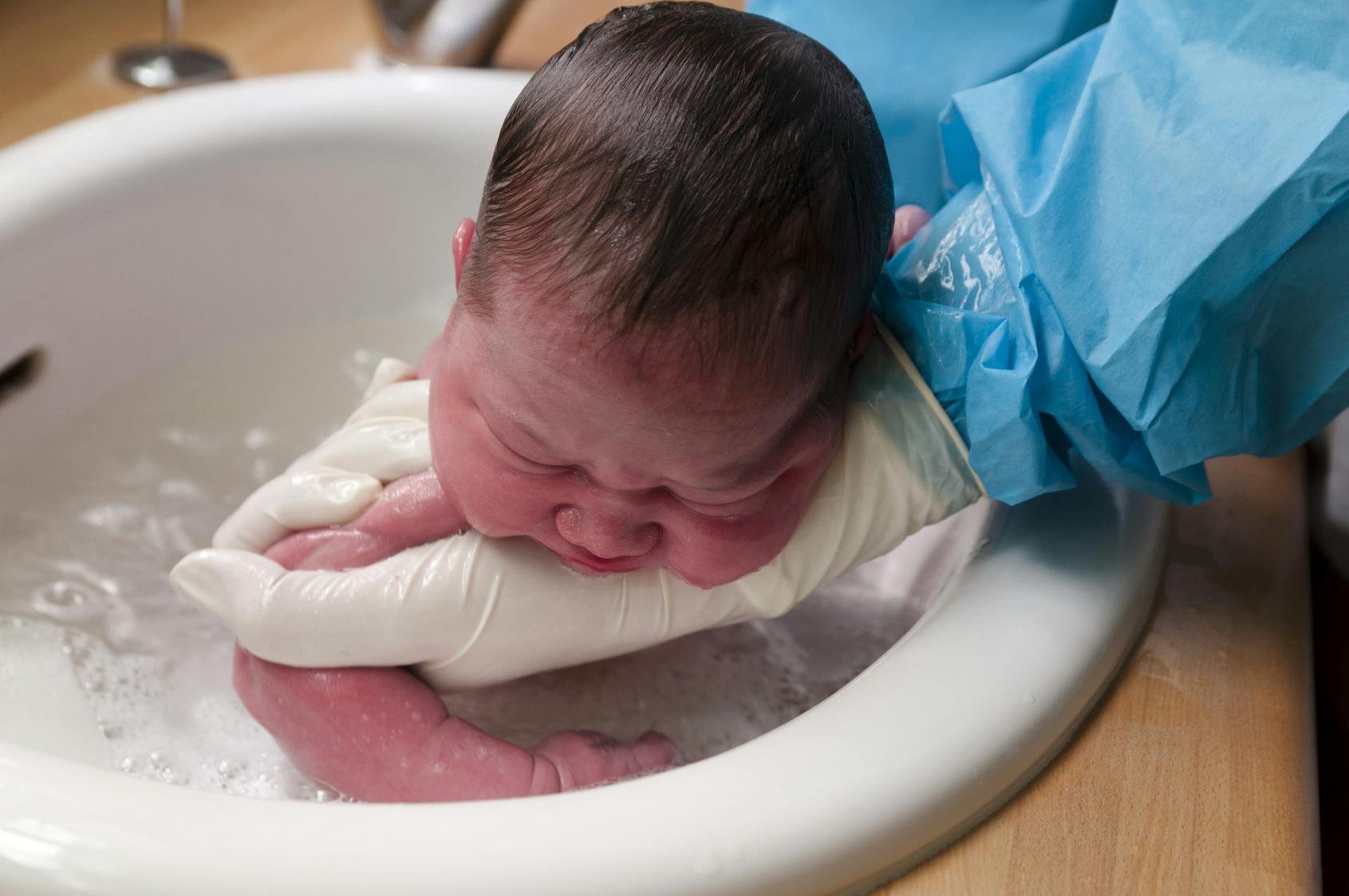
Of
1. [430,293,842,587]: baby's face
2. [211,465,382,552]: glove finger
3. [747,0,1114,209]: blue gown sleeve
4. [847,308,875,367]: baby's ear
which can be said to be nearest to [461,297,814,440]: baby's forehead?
[430,293,842,587]: baby's face

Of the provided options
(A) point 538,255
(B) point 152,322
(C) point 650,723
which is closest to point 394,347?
(B) point 152,322

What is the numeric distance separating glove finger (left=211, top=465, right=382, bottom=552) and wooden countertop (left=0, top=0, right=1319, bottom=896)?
41 cm

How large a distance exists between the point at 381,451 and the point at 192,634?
0.86 feet

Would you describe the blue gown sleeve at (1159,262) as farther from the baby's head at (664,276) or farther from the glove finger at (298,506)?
the glove finger at (298,506)

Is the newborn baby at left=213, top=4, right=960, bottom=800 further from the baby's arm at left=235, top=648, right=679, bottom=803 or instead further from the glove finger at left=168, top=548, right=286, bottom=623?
the glove finger at left=168, top=548, right=286, bottom=623

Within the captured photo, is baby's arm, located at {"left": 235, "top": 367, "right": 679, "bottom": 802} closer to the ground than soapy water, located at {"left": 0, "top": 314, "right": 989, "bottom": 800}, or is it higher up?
higher up

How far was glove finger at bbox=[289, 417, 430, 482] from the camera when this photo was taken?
81cm

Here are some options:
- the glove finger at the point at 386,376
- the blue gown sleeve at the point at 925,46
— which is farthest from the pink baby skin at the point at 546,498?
the blue gown sleeve at the point at 925,46

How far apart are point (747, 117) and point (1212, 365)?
288mm

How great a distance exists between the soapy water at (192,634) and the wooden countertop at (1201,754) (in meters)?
0.14

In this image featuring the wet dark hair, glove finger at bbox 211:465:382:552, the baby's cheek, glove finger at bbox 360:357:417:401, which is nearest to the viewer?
the wet dark hair

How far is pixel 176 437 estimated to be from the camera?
43.9 inches

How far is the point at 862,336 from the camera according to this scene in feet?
2.38

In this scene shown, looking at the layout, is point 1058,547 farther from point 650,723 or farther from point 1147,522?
point 650,723
